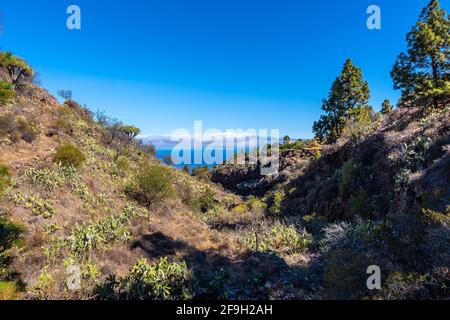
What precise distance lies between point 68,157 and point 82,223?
742 centimetres

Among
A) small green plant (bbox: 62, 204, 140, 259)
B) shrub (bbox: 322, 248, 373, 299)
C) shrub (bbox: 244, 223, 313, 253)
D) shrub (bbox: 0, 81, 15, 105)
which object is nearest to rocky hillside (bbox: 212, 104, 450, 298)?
shrub (bbox: 322, 248, 373, 299)

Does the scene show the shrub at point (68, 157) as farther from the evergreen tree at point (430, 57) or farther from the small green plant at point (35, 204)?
the evergreen tree at point (430, 57)

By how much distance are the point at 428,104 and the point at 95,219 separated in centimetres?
2031

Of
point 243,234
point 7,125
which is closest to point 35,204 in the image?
point 243,234

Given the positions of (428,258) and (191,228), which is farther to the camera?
A: (191,228)

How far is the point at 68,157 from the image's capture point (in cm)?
1925

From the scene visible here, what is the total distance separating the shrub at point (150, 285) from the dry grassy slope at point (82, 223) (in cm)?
62

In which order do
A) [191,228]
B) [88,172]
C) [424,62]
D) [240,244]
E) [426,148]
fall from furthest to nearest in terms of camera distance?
1. [88,172]
2. [424,62]
3. [191,228]
4. [240,244]
5. [426,148]

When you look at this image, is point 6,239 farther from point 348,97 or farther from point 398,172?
point 348,97

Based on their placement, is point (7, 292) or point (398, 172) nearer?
point (7, 292)

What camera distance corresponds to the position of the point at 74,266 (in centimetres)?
893
